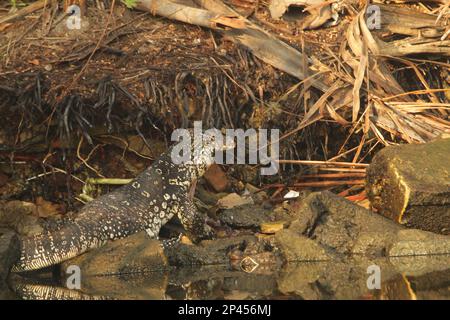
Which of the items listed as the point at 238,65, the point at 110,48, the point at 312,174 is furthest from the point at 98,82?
the point at 312,174

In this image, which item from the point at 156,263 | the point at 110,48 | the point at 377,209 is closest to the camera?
the point at 156,263

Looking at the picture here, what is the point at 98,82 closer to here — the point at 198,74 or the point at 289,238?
the point at 198,74

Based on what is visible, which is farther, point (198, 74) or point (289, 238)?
point (198, 74)

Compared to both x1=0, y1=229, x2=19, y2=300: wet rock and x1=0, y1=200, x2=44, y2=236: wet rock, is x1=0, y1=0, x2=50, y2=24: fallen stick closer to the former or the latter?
x1=0, y1=200, x2=44, y2=236: wet rock

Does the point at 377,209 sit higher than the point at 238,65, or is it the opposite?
the point at 238,65

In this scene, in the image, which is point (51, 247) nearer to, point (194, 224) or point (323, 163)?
point (194, 224)

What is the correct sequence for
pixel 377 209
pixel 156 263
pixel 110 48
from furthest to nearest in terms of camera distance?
pixel 110 48
pixel 377 209
pixel 156 263

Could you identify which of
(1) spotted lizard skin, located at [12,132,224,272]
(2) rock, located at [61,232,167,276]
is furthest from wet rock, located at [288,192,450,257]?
(2) rock, located at [61,232,167,276]
